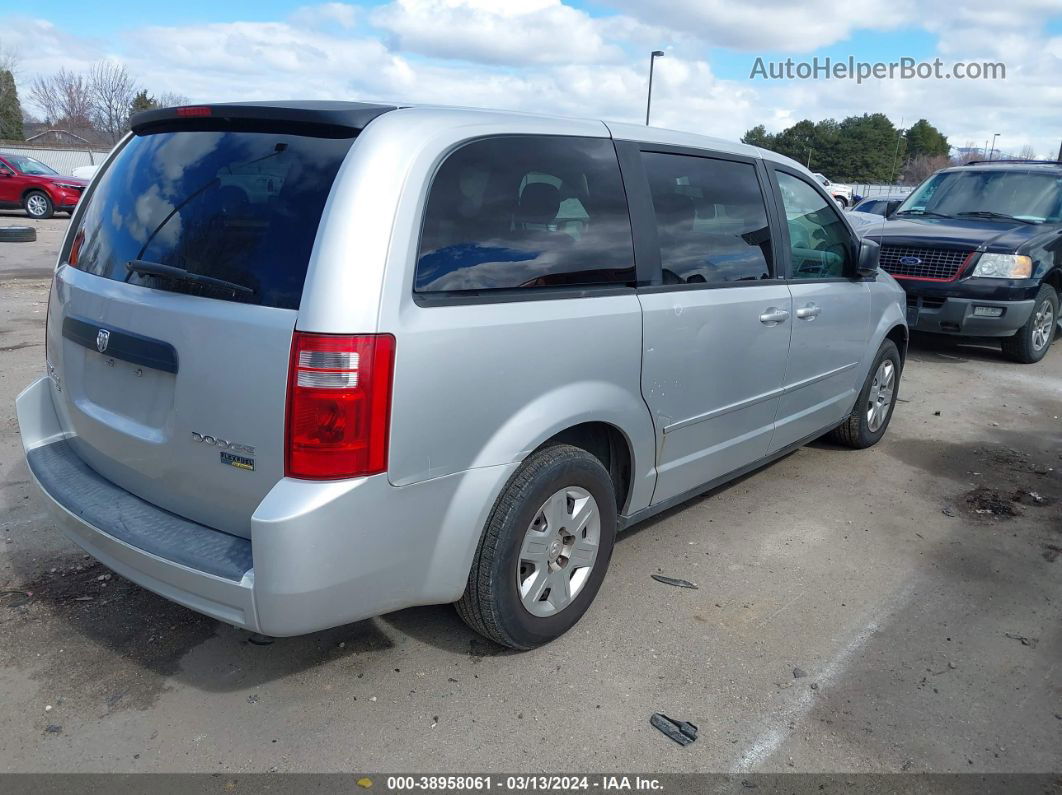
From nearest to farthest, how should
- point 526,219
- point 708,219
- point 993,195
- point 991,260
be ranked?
point 526,219
point 708,219
point 991,260
point 993,195

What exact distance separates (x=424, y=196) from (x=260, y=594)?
1.27 m

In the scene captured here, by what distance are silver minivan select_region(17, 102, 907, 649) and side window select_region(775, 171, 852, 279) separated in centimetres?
100

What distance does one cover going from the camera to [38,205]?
65.6 ft

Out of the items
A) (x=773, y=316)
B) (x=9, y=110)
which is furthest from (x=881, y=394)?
(x=9, y=110)

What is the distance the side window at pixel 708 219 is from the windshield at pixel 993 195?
21.6 feet

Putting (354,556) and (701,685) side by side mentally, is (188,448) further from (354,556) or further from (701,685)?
(701,685)

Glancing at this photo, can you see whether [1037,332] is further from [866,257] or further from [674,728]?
[674,728]

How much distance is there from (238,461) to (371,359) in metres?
0.52

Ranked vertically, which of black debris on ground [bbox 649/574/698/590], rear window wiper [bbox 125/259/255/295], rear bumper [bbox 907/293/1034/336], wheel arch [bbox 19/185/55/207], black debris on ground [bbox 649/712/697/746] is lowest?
black debris on ground [bbox 649/712/697/746]

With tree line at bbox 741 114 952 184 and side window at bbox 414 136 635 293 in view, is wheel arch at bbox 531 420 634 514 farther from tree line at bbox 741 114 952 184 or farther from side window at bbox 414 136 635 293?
tree line at bbox 741 114 952 184

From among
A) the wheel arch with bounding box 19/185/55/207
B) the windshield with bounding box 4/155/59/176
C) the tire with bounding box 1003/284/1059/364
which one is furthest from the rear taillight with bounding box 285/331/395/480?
the windshield with bounding box 4/155/59/176

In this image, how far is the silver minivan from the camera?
7.73 ft

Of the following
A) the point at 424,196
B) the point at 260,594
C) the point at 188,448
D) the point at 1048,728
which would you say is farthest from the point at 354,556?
the point at 1048,728

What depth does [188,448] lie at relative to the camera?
8.38 feet
